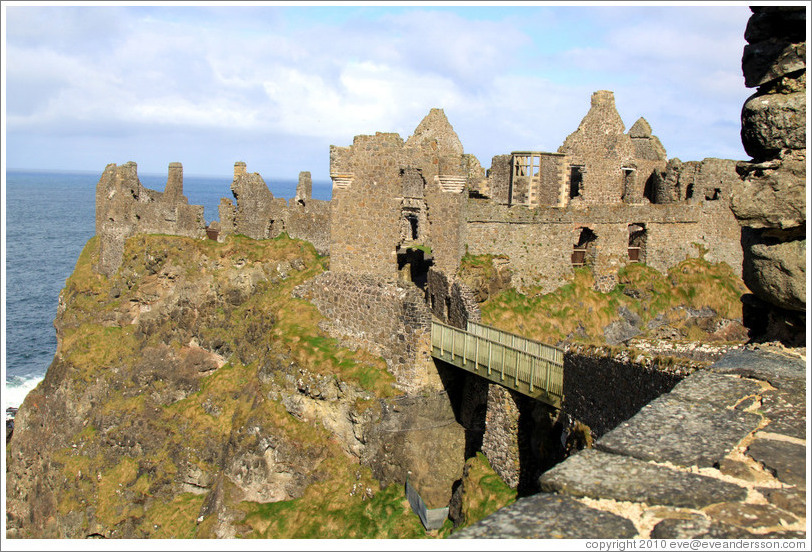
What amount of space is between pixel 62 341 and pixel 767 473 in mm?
30908

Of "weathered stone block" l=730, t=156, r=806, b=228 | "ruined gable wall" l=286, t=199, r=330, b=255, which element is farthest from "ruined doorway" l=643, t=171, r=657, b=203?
"weathered stone block" l=730, t=156, r=806, b=228

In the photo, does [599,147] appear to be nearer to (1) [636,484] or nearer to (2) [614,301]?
(2) [614,301]

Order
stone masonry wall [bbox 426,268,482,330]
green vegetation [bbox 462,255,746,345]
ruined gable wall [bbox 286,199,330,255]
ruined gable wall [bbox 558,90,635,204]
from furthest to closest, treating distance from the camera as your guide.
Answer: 1. ruined gable wall [bbox 558,90,635,204]
2. ruined gable wall [bbox 286,199,330,255]
3. green vegetation [bbox 462,255,746,345]
4. stone masonry wall [bbox 426,268,482,330]

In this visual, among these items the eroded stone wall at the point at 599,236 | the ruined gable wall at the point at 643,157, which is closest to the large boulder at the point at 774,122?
the eroded stone wall at the point at 599,236

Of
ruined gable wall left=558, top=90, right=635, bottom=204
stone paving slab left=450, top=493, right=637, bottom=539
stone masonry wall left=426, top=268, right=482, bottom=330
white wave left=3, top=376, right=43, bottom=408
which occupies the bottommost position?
white wave left=3, top=376, right=43, bottom=408

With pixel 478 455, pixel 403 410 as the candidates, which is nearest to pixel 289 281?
pixel 403 410

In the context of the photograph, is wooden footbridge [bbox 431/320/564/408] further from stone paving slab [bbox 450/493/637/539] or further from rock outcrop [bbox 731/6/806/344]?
stone paving slab [bbox 450/493/637/539]

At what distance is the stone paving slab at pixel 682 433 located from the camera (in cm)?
557

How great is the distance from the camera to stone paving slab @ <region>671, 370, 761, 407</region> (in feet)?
21.6

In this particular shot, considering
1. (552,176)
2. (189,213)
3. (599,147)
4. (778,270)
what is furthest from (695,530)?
(189,213)

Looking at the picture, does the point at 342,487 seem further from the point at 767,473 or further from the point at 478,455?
the point at 767,473

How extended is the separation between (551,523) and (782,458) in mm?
2013

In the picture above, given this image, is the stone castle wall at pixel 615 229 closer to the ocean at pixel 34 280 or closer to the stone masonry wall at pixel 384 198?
the stone masonry wall at pixel 384 198

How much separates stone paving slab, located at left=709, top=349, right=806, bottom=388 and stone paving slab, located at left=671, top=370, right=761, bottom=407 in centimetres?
16
